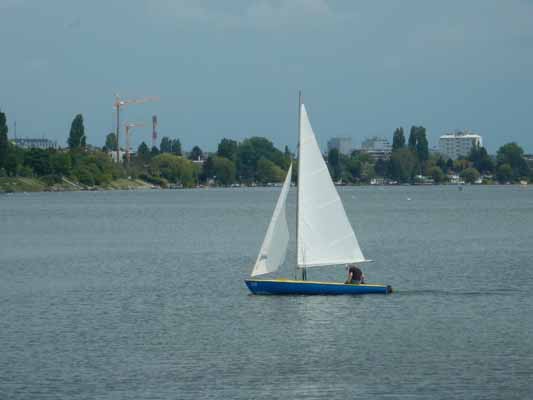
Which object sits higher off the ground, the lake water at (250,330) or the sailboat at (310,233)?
the sailboat at (310,233)

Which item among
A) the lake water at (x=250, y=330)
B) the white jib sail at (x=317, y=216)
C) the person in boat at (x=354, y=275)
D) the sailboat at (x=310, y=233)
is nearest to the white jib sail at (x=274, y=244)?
the sailboat at (x=310, y=233)

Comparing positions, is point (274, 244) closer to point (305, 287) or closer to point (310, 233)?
point (310, 233)

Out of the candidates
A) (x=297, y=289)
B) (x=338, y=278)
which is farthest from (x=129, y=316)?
(x=338, y=278)

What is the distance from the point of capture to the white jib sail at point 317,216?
163 ft

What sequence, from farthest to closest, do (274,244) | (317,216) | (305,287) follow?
(317,216), (305,287), (274,244)

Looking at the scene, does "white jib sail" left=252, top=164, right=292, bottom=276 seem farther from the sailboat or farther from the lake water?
the lake water

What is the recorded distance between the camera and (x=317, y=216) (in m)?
50.4

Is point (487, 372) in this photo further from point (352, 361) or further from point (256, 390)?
point (256, 390)

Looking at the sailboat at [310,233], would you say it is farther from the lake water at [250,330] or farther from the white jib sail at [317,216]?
the lake water at [250,330]

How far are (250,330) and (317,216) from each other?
8.27m

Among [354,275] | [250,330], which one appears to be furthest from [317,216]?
[250,330]

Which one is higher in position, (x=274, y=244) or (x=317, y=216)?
(x=317, y=216)

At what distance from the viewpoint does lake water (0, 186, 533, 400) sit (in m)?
34.0

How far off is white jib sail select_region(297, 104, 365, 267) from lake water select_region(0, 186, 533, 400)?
186cm
